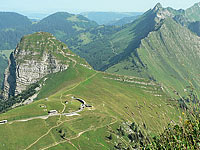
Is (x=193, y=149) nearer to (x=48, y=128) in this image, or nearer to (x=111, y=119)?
(x=48, y=128)

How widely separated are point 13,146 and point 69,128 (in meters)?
36.4

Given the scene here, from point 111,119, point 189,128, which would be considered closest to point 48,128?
point 111,119

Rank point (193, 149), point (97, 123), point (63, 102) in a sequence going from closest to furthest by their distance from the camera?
point (193, 149) < point (97, 123) < point (63, 102)

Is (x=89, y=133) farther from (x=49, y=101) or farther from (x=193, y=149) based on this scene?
(x=193, y=149)

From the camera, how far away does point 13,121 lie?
162m

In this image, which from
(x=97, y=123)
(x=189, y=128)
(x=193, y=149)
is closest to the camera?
(x=193, y=149)

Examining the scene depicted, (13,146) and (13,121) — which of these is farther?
(13,121)

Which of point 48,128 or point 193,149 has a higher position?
point 193,149

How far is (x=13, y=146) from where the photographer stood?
134750 millimetres

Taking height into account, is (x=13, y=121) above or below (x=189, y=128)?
below

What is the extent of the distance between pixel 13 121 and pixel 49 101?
38894 mm

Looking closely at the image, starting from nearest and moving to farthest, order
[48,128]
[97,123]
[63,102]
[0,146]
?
1. [0,146]
2. [48,128]
3. [97,123]
4. [63,102]

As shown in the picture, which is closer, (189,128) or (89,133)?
(189,128)

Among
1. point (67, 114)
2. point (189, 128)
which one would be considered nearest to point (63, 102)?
point (67, 114)
